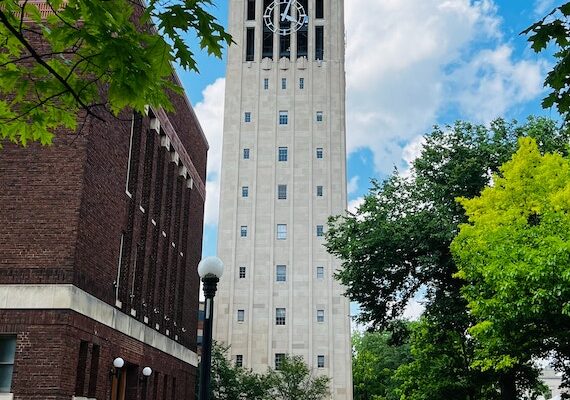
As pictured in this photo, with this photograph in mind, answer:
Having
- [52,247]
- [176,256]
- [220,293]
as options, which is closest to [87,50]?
[52,247]

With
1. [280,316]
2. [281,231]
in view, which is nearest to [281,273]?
[280,316]

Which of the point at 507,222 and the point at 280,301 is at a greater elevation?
the point at 280,301

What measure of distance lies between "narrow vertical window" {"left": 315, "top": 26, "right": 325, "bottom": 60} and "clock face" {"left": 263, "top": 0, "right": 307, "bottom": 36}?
73.6 inches

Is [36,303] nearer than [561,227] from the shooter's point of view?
Yes

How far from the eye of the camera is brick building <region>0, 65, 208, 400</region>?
18.4 metres

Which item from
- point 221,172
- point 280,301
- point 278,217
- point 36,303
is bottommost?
point 36,303

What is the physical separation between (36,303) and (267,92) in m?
53.8

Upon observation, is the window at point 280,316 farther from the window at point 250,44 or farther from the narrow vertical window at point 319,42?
the window at point 250,44

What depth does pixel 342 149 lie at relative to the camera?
6700 cm

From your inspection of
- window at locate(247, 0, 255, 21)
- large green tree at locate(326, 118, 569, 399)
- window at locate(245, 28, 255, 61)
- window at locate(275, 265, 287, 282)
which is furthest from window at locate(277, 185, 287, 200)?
large green tree at locate(326, 118, 569, 399)

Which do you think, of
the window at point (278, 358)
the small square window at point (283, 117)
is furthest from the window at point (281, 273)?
the small square window at point (283, 117)

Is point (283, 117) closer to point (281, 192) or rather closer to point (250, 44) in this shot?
point (281, 192)

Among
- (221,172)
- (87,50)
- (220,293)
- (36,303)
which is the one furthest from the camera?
(221,172)

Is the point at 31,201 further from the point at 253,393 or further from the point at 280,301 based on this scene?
the point at 280,301
